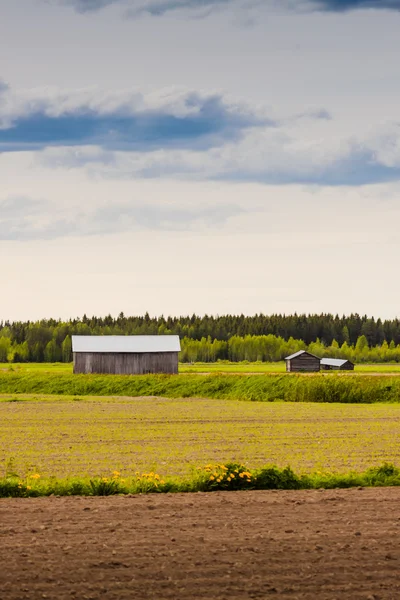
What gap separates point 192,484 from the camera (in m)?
19.0

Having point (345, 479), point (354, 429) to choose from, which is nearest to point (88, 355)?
point (354, 429)

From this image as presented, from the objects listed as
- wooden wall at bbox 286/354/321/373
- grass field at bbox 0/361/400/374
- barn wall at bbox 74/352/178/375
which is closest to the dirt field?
barn wall at bbox 74/352/178/375

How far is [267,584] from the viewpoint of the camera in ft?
36.5

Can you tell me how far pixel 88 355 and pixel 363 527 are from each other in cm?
7937

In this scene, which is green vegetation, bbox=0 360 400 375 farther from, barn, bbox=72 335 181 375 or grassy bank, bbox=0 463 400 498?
grassy bank, bbox=0 463 400 498

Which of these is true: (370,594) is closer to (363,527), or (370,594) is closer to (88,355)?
(363,527)

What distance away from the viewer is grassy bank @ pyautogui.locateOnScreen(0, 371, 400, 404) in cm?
6619

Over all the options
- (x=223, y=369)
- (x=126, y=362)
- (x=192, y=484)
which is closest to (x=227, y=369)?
(x=223, y=369)

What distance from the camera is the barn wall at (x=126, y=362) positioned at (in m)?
91.9

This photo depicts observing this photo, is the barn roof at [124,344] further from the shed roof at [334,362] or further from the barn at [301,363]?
the shed roof at [334,362]

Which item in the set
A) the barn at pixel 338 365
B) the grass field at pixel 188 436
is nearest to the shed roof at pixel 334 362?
the barn at pixel 338 365

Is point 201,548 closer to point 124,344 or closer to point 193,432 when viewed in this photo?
point 193,432

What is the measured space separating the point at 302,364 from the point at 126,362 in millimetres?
39358

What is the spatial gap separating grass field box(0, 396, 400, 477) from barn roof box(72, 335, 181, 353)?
30.4 metres
